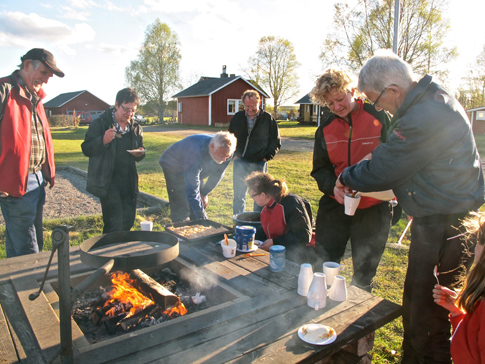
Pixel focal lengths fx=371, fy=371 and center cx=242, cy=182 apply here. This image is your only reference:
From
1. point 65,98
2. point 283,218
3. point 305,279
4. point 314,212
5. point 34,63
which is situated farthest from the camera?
point 65,98

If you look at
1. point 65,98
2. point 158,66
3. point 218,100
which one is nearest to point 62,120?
point 158,66

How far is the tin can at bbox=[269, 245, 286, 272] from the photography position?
241 cm

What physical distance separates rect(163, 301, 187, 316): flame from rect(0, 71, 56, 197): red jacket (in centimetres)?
155

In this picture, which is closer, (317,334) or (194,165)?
(317,334)

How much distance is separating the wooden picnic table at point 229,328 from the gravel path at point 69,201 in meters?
3.74

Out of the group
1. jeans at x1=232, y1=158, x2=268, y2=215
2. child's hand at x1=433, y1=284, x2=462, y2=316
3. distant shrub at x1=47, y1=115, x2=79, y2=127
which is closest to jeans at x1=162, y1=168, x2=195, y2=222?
jeans at x1=232, y1=158, x2=268, y2=215

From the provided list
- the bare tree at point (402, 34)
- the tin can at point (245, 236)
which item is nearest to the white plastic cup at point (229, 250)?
the tin can at point (245, 236)

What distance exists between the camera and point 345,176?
7.00ft

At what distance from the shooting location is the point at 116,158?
12.6ft

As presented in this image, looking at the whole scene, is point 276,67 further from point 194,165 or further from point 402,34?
point 194,165

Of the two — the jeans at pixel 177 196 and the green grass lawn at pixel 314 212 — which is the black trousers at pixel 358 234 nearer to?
the green grass lawn at pixel 314 212

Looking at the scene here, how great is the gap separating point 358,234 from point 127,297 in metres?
1.68

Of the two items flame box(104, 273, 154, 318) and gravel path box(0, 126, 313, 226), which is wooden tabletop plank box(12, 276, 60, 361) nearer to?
flame box(104, 273, 154, 318)

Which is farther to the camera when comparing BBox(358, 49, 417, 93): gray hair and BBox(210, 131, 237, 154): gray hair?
BBox(210, 131, 237, 154): gray hair
